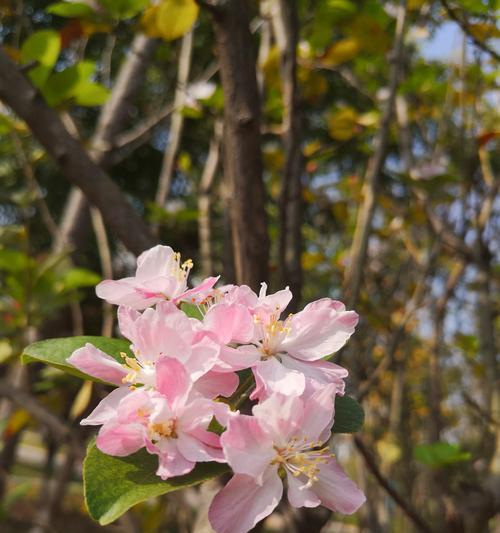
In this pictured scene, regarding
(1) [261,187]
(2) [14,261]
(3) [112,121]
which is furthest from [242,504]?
(3) [112,121]

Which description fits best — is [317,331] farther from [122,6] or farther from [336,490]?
[122,6]

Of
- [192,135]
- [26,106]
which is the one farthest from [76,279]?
[192,135]

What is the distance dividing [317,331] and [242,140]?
12.0 inches

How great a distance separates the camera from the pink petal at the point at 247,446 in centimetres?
39

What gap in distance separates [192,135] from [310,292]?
369cm

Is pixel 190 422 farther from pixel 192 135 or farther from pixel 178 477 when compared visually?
pixel 192 135

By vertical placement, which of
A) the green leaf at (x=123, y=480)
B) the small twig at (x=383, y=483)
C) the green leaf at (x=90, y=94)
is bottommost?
the small twig at (x=383, y=483)

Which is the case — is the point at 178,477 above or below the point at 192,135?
above

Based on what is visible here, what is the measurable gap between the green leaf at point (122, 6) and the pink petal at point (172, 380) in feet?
2.16

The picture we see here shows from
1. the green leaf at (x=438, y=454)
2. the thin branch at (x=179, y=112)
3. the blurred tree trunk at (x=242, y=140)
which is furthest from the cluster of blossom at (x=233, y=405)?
the thin branch at (x=179, y=112)

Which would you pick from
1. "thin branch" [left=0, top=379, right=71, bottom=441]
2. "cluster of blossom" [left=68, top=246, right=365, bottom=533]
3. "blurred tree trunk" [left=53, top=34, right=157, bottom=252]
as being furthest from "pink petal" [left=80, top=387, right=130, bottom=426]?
"blurred tree trunk" [left=53, top=34, right=157, bottom=252]

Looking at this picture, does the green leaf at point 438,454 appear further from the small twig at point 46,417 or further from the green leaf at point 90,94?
the green leaf at point 90,94

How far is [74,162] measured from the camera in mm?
726

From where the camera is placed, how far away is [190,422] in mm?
414
